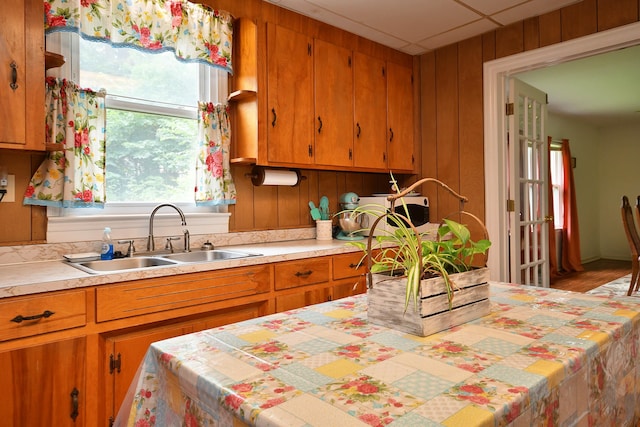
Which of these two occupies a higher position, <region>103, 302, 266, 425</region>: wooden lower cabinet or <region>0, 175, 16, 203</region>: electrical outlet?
<region>0, 175, 16, 203</region>: electrical outlet

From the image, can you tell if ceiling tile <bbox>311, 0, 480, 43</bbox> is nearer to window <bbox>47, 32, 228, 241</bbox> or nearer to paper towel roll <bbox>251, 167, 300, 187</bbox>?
window <bbox>47, 32, 228, 241</bbox>

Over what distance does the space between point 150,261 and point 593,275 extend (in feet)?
20.9

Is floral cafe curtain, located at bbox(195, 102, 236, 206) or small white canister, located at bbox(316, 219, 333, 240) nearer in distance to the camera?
floral cafe curtain, located at bbox(195, 102, 236, 206)

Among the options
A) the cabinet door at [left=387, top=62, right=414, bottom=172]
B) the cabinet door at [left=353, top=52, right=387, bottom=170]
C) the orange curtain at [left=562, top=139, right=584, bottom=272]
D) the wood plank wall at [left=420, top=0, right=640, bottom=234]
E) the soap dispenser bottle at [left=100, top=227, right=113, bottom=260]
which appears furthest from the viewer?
the orange curtain at [left=562, top=139, right=584, bottom=272]

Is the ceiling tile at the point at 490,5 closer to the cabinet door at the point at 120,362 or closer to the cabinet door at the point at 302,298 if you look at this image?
the cabinet door at the point at 302,298

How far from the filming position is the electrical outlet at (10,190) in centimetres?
200

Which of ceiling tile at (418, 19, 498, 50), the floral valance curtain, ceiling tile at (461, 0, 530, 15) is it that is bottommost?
the floral valance curtain

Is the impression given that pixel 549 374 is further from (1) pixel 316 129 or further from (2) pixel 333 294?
(1) pixel 316 129

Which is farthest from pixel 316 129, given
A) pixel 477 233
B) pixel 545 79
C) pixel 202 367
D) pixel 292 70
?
pixel 545 79

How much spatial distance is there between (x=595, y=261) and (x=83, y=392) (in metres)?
8.35

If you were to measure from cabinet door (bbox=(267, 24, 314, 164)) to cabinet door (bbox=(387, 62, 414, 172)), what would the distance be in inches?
33.3

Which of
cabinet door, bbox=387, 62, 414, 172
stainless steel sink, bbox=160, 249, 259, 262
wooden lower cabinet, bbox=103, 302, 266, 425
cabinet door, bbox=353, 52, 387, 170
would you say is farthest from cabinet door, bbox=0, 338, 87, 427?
cabinet door, bbox=387, 62, 414, 172

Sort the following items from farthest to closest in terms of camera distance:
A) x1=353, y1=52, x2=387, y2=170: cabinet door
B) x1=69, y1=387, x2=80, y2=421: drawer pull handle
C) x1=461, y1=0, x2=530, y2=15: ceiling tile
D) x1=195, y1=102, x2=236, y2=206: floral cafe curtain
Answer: x1=353, y1=52, x2=387, y2=170: cabinet door → x1=461, y1=0, x2=530, y2=15: ceiling tile → x1=195, y1=102, x2=236, y2=206: floral cafe curtain → x1=69, y1=387, x2=80, y2=421: drawer pull handle

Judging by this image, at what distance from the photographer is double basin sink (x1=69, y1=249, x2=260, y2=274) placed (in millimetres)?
2072
